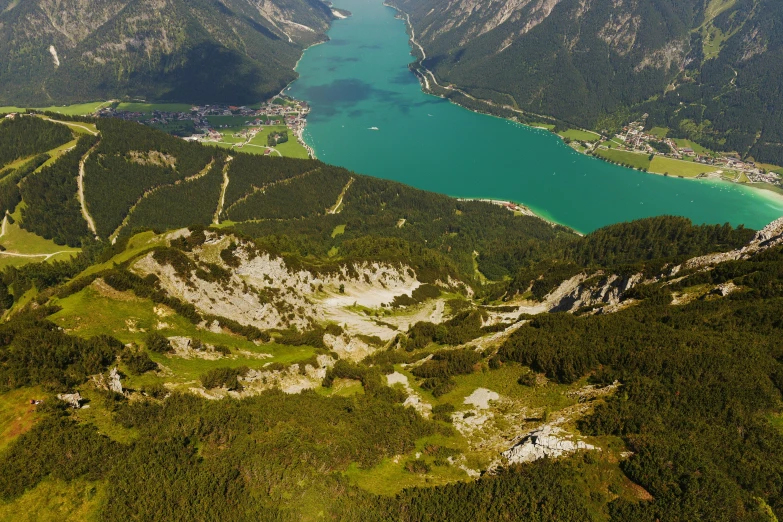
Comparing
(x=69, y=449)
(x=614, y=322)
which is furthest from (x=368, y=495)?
(x=614, y=322)

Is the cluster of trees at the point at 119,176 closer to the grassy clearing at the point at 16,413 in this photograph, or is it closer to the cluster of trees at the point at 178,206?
the cluster of trees at the point at 178,206

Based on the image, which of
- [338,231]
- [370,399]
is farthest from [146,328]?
[338,231]

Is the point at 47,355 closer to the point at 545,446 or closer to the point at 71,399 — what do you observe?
the point at 71,399

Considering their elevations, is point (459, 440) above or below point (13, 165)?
above

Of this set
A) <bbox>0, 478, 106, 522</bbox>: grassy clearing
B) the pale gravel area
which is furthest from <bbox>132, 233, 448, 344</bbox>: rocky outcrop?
<bbox>0, 478, 106, 522</bbox>: grassy clearing

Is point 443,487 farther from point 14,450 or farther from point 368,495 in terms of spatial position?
point 14,450

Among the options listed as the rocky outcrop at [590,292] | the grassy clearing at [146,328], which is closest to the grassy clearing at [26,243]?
the grassy clearing at [146,328]

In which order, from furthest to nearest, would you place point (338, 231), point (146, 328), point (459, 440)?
point (338, 231) → point (146, 328) → point (459, 440)
